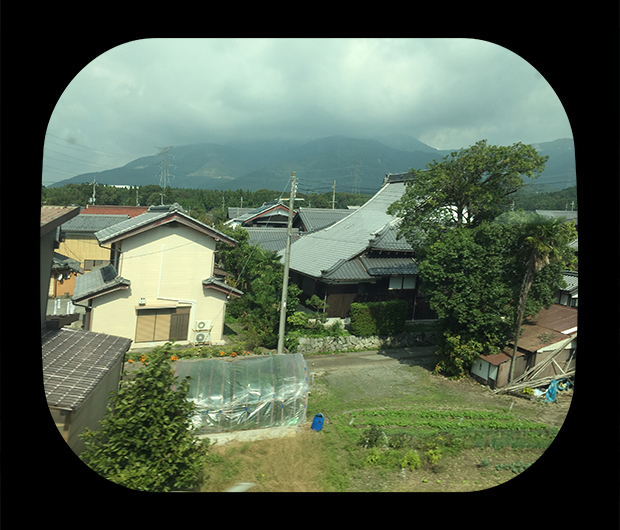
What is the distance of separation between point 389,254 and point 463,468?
7.93 metres

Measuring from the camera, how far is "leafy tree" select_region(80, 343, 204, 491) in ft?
9.88

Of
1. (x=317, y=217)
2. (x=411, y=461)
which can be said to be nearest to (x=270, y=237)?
(x=317, y=217)

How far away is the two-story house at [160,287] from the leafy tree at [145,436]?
6158mm

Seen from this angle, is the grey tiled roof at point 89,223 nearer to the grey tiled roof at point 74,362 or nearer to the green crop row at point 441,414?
Result: the grey tiled roof at point 74,362

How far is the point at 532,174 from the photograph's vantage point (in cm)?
864

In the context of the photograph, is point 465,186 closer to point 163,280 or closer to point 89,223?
point 163,280

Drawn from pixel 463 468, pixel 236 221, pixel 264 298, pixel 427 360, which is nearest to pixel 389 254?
pixel 427 360

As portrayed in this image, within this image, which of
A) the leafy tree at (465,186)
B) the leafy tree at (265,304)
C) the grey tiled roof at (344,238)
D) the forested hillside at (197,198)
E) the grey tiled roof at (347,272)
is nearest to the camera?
the leafy tree at (465,186)

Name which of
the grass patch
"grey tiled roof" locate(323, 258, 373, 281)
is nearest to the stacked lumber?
the grass patch

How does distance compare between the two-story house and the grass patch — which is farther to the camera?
the two-story house

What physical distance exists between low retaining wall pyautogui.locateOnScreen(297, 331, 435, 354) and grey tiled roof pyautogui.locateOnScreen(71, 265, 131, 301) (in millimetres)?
4404

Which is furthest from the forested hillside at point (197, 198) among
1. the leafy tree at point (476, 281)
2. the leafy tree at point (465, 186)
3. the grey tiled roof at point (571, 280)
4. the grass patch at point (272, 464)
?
the grass patch at point (272, 464)

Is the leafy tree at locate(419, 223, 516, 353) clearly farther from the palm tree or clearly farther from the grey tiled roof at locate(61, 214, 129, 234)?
the grey tiled roof at locate(61, 214, 129, 234)

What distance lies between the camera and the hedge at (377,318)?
10766 mm
